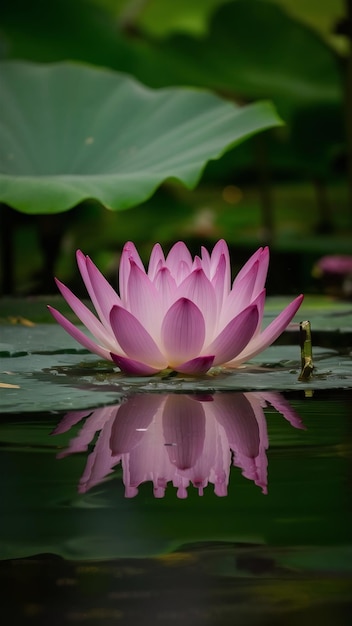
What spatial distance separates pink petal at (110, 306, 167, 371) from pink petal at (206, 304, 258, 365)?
0.06 m

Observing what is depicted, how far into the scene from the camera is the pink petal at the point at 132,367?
915 millimetres

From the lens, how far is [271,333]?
95 centimetres

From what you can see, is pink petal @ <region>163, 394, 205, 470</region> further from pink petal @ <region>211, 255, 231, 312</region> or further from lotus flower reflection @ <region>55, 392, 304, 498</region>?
pink petal @ <region>211, 255, 231, 312</region>

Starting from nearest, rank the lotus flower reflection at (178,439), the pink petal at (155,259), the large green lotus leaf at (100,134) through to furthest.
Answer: the lotus flower reflection at (178,439)
the pink petal at (155,259)
the large green lotus leaf at (100,134)

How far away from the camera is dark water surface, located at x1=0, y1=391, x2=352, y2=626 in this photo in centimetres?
42

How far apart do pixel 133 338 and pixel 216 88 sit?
83.5 inches

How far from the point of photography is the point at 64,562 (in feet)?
1.53

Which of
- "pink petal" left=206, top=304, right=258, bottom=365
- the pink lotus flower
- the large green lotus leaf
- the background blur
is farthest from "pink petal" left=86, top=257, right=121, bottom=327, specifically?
the background blur

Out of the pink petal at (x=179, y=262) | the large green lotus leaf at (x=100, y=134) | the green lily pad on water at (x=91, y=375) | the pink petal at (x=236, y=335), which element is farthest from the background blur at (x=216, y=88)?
the pink petal at (x=236, y=335)

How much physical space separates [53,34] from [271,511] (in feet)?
7.91

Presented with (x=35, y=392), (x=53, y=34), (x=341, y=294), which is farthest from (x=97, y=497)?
(x=53, y=34)

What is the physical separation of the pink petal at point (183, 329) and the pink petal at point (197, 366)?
11 mm

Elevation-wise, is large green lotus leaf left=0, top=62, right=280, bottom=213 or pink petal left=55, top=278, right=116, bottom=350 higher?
large green lotus leaf left=0, top=62, right=280, bottom=213

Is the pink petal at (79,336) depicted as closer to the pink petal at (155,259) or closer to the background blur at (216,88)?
the pink petal at (155,259)
